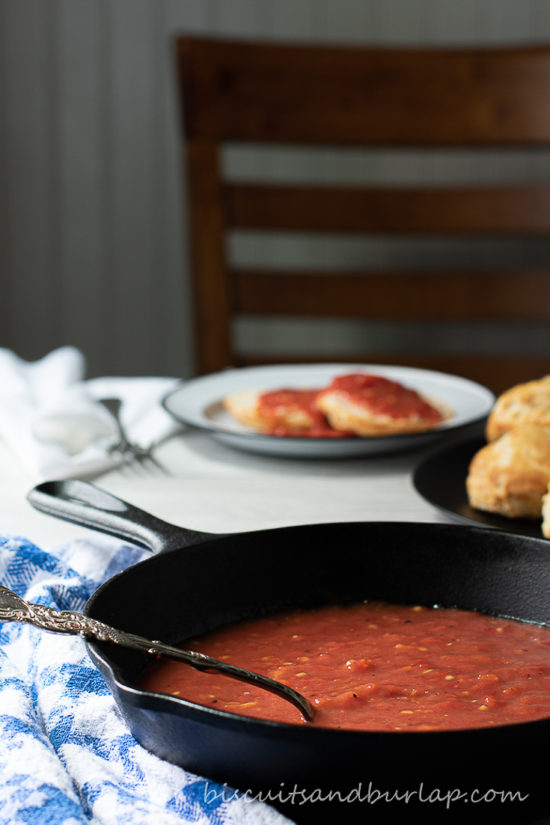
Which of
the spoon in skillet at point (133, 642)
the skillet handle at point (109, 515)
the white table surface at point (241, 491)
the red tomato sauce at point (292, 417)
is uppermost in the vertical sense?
the spoon in skillet at point (133, 642)

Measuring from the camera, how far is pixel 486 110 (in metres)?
2.12

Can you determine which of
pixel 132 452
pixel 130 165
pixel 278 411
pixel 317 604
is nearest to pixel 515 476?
pixel 317 604

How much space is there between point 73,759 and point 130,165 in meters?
2.67

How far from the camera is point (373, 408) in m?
1.22

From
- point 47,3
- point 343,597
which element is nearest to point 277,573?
point 343,597

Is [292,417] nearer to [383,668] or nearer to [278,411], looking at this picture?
[278,411]

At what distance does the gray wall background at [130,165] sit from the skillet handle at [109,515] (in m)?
2.26

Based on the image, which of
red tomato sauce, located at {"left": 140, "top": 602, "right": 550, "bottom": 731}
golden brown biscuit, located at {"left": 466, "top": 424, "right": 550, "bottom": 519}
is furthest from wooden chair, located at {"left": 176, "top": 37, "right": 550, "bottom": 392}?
red tomato sauce, located at {"left": 140, "top": 602, "right": 550, "bottom": 731}

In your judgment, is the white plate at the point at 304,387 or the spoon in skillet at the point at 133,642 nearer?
the spoon in skillet at the point at 133,642

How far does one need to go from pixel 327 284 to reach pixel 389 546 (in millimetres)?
1451

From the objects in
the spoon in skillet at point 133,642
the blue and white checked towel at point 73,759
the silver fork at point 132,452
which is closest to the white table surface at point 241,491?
the silver fork at point 132,452

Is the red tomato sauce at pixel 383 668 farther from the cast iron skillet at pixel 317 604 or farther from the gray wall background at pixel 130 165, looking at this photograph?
the gray wall background at pixel 130 165

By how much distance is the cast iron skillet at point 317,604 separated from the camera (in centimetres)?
45

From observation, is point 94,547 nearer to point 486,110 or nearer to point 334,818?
point 334,818
